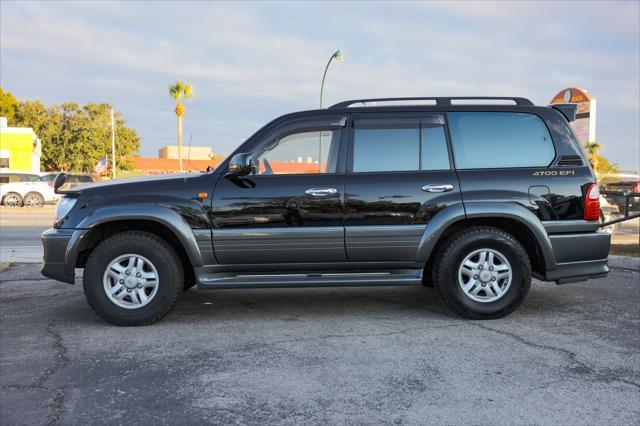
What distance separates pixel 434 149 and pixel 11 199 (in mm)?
24162

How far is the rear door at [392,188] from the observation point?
5082 mm

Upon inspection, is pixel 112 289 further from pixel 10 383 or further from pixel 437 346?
pixel 437 346

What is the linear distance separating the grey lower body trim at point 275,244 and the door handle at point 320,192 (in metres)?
0.29

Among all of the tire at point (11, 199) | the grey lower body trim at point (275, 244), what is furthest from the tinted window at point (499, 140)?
the tire at point (11, 199)

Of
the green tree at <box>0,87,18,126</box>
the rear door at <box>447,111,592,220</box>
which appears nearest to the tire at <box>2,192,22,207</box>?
the rear door at <box>447,111,592,220</box>

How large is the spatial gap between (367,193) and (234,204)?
3.81 ft

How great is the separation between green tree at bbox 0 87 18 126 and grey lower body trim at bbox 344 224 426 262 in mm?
56460

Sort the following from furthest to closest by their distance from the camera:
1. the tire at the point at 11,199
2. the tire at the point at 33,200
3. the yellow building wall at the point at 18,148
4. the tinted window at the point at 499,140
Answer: the yellow building wall at the point at 18,148
the tire at the point at 33,200
the tire at the point at 11,199
the tinted window at the point at 499,140

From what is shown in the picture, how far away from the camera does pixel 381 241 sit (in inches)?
200

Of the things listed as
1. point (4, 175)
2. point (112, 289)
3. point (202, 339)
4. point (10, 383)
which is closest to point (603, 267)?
point (202, 339)

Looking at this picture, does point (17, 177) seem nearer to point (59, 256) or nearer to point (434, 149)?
point (59, 256)

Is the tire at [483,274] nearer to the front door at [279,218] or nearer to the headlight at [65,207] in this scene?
the front door at [279,218]

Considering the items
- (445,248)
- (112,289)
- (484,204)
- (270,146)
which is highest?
(270,146)

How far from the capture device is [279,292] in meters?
6.46
